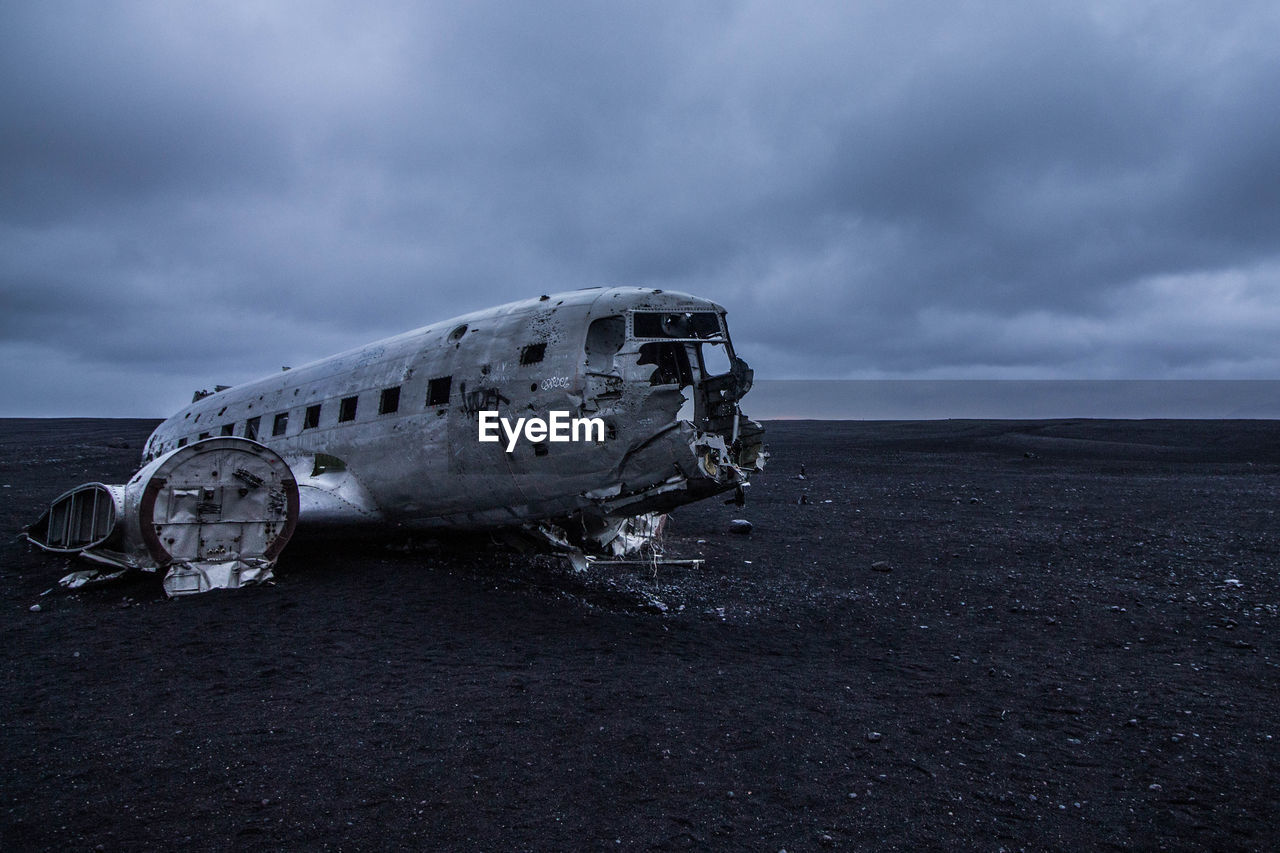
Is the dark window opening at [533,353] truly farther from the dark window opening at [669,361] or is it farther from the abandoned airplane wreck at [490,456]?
the dark window opening at [669,361]

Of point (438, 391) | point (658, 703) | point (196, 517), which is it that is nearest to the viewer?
point (658, 703)

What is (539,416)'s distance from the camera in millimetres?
10148

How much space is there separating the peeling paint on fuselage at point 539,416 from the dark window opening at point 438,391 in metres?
0.07

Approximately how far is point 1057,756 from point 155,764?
726 centimetres

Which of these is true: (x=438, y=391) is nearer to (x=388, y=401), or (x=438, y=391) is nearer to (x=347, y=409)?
(x=388, y=401)

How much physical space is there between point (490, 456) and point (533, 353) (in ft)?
5.43

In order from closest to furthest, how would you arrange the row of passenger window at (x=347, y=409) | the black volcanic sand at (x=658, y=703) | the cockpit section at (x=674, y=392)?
the black volcanic sand at (x=658, y=703)
the cockpit section at (x=674, y=392)
the row of passenger window at (x=347, y=409)

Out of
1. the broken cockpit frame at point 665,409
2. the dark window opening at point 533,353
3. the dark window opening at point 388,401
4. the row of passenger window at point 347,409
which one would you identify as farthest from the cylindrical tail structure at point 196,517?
the broken cockpit frame at point 665,409

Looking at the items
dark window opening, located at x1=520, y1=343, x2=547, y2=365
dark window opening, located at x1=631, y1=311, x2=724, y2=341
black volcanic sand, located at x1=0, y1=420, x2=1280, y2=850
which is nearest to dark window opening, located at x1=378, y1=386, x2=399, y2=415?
black volcanic sand, located at x1=0, y1=420, x2=1280, y2=850

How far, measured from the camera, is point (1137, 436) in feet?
148

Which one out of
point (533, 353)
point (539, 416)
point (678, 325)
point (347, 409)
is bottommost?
point (539, 416)

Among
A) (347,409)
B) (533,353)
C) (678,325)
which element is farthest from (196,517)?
(678,325)

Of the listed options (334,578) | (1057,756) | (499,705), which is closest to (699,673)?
(499,705)

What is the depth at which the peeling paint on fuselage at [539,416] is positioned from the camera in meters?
9.69
